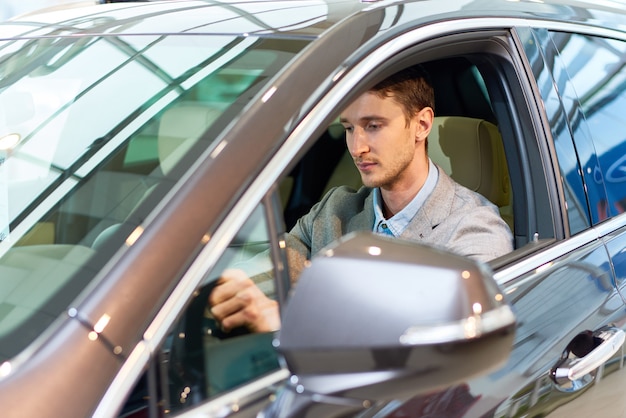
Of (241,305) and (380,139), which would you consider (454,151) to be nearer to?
(380,139)

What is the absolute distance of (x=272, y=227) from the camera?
1.31 meters

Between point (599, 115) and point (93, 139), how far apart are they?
1.19 m

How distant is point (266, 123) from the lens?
1.33 metres

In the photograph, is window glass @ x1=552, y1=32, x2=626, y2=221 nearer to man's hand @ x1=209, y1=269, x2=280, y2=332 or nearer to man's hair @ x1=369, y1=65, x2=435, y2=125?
man's hair @ x1=369, y1=65, x2=435, y2=125

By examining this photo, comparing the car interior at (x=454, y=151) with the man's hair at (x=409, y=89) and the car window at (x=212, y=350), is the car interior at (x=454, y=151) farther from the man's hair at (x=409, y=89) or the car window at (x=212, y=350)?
the car window at (x=212, y=350)

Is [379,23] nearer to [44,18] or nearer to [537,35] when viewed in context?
[537,35]

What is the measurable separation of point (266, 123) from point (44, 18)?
0.95 m

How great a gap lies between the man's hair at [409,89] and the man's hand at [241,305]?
0.92 metres

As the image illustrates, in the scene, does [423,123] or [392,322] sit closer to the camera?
[392,322]

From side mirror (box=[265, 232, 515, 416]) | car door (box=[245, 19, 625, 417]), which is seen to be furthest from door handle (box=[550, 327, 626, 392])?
side mirror (box=[265, 232, 515, 416])

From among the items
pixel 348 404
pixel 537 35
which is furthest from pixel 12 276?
pixel 537 35

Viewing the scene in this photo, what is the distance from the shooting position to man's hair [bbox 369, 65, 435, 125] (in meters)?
2.17

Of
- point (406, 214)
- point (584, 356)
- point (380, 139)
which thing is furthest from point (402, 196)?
point (584, 356)

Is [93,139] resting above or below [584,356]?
above
